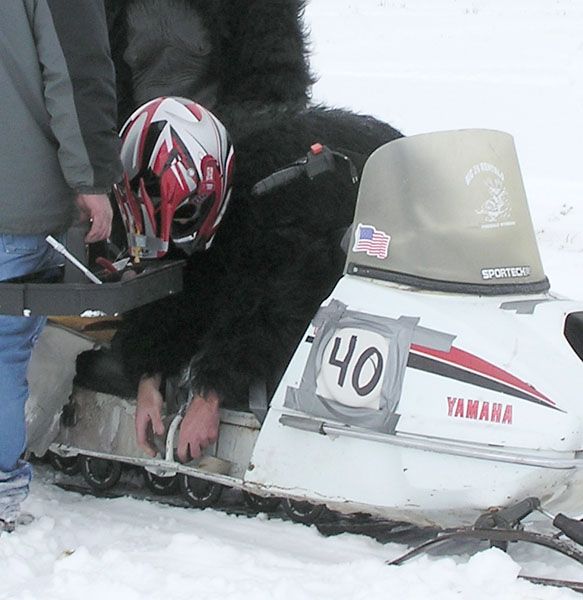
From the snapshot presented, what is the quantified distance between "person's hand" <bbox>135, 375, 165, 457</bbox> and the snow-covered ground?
0.66 ft

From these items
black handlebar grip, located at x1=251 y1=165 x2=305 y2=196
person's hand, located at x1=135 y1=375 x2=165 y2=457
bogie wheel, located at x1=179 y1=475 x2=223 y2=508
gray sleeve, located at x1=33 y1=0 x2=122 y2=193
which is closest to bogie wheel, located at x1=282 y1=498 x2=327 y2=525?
bogie wheel, located at x1=179 y1=475 x2=223 y2=508

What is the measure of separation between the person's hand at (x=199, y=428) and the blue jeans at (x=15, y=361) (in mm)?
467

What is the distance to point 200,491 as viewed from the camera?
3301 millimetres

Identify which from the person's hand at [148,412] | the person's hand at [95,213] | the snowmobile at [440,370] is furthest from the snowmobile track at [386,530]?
the person's hand at [95,213]

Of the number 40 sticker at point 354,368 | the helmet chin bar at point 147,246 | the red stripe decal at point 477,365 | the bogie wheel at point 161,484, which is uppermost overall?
the helmet chin bar at point 147,246

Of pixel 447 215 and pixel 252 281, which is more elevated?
pixel 447 215

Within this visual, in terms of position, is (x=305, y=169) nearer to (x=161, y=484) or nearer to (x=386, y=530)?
(x=386, y=530)

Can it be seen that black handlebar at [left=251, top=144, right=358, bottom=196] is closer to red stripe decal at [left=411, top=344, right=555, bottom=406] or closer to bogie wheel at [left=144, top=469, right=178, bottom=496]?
red stripe decal at [left=411, top=344, right=555, bottom=406]

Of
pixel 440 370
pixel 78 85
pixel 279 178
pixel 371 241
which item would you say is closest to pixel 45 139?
pixel 78 85

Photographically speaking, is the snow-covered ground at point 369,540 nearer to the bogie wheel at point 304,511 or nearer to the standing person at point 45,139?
Answer: the bogie wheel at point 304,511

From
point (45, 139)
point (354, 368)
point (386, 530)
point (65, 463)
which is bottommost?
point (65, 463)

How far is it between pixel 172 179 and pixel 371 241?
0.64 metres

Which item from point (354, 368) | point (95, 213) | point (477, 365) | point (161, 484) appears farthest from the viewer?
point (161, 484)

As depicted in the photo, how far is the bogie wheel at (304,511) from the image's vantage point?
10.1 feet
